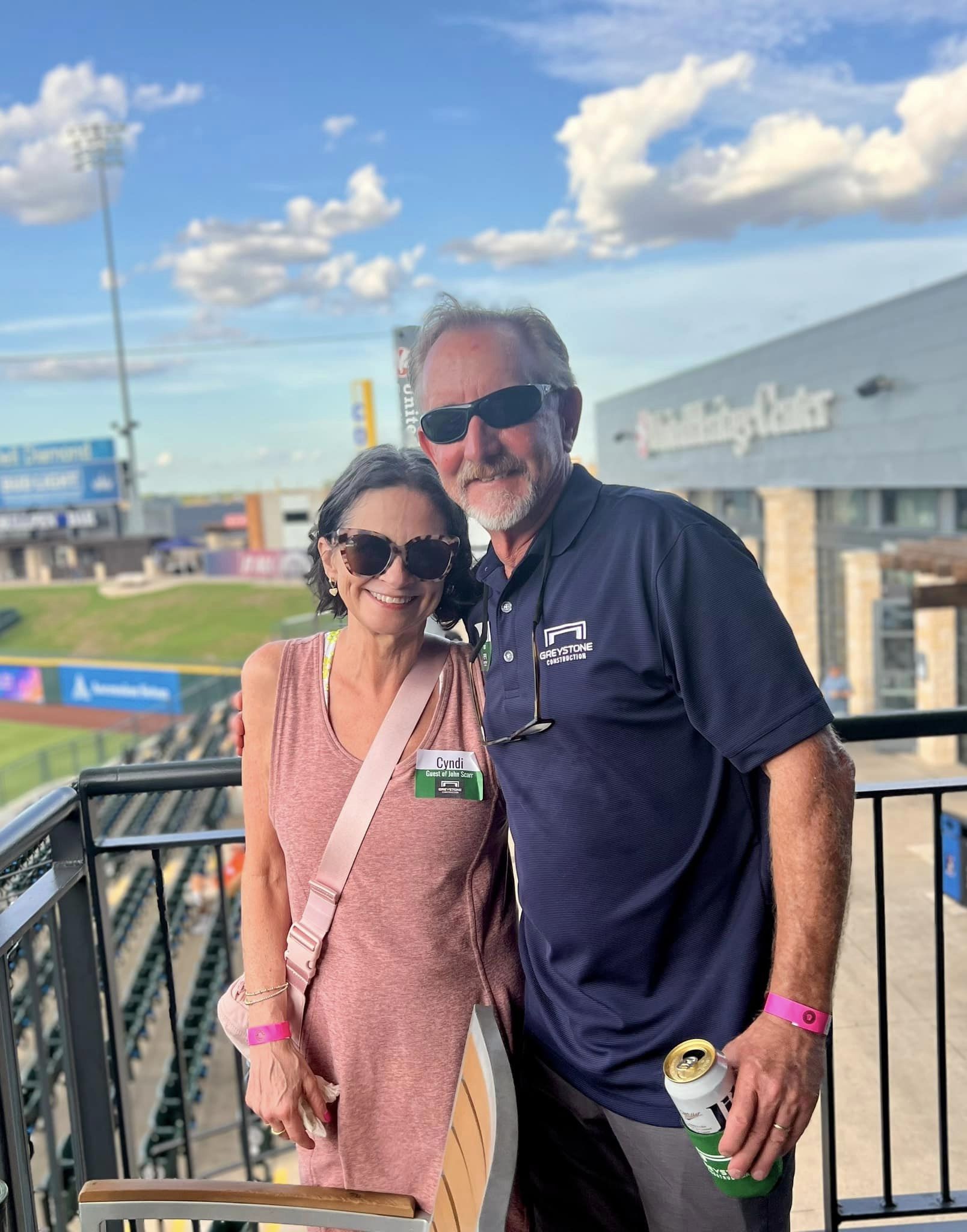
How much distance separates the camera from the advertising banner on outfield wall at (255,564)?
59781 mm

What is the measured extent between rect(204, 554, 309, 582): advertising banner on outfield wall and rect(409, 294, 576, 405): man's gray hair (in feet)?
186

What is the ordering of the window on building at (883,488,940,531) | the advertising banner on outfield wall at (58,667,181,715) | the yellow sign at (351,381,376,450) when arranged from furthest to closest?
the advertising banner on outfield wall at (58,667,181,715) < the window on building at (883,488,940,531) < the yellow sign at (351,381,376,450)

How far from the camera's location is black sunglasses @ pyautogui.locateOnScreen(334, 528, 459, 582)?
166 centimetres

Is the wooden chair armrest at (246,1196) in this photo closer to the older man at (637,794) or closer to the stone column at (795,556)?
the older man at (637,794)

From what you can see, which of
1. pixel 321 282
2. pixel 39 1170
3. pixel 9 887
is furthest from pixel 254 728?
pixel 321 282

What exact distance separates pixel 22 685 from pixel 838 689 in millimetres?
39911

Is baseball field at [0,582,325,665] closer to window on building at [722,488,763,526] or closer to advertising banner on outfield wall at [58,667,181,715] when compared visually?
advertising banner on outfield wall at [58,667,181,715]

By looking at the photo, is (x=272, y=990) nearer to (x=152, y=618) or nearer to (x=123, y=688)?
(x=123, y=688)

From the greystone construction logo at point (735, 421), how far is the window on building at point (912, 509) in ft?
6.51

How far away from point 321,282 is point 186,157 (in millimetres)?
25006

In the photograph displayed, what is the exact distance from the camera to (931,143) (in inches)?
2475

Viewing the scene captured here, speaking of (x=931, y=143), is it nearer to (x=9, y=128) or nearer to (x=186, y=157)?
(x=186, y=157)

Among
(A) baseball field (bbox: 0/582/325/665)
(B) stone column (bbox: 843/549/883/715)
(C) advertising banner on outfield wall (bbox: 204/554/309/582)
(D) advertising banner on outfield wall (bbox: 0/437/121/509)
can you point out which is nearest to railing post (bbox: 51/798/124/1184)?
(B) stone column (bbox: 843/549/883/715)

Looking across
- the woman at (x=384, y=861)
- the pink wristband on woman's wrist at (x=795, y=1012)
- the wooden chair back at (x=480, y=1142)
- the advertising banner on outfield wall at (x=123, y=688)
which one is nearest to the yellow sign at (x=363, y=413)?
the woman at (x=384, y=861)
